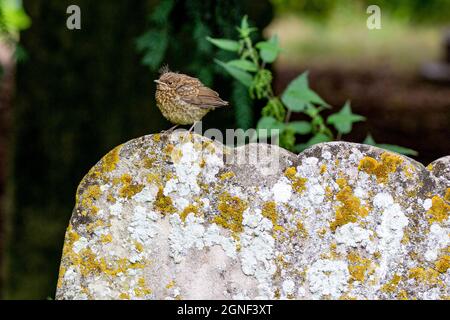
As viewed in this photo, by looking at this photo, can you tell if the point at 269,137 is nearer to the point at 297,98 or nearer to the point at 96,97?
the point at 297,98

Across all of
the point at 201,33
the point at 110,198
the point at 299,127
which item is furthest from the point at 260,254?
the point at 201,33

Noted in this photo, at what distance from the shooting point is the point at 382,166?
257 centimetres

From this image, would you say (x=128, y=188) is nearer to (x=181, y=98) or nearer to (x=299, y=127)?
(x=181, y=98)

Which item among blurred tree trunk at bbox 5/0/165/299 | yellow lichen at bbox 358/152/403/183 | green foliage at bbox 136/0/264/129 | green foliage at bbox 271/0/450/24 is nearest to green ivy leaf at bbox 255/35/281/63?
green foliage at bbox 136/0/264/129

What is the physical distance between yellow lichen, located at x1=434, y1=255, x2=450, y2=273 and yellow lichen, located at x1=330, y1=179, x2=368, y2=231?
0.28 m

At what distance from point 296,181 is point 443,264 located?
557 millimetres

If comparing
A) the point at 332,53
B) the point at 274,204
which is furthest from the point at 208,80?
the point at 332,53

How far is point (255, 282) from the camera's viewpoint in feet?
8.49

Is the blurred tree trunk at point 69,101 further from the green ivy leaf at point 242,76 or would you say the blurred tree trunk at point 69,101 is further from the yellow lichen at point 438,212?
the yellow lichen at point 438,212

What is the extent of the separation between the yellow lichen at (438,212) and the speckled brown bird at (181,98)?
0.89 m

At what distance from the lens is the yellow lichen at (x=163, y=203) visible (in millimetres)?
2633

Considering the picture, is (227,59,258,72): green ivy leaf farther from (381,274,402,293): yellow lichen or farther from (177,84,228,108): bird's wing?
(381,274,402,293): yellow lichen

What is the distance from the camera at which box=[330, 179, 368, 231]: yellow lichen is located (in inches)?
101

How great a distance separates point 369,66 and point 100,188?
11.4 meters
